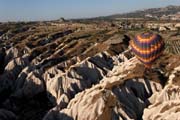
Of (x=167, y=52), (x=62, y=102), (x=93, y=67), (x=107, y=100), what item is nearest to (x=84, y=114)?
(x=107, y=100)

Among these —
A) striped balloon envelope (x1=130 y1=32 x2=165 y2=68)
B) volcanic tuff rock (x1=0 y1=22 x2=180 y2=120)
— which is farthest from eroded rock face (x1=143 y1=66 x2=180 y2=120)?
striped balloon envelope (x1=130 y1=32 x2=165 y2=68)

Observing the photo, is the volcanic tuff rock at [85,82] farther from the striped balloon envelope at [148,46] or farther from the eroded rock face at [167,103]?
the striped balloon envelope at [148,46]

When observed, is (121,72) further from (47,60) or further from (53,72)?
(47,60)

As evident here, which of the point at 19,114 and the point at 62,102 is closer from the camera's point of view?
the point at 62,102

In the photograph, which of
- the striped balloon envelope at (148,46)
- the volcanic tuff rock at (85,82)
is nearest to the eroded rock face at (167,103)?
the volcanic tuff rock at (85,82)

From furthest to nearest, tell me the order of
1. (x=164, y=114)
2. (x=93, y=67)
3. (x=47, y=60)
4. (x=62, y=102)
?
(x=47, y=60)
(x=93, y=67)
(x=62, y=102)
(x=164, y=114)

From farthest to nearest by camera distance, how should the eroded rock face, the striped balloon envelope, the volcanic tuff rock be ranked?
the striped balloon envelope < the volcanic tuff rock < the eroded rock face

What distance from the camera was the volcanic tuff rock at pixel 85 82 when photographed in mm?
62938

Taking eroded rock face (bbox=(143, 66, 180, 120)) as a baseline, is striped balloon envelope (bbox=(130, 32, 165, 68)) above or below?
above

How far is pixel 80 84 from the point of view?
80.9 metres

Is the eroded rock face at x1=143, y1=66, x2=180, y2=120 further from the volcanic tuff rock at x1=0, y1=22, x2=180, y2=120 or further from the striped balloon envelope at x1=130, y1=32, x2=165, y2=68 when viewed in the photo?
the striped balloon envelope at x1=130, y1=32, x2=165, y2=68

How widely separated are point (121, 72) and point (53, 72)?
66.5 feet

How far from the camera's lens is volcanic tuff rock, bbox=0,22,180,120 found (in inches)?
2478

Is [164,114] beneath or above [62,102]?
above
